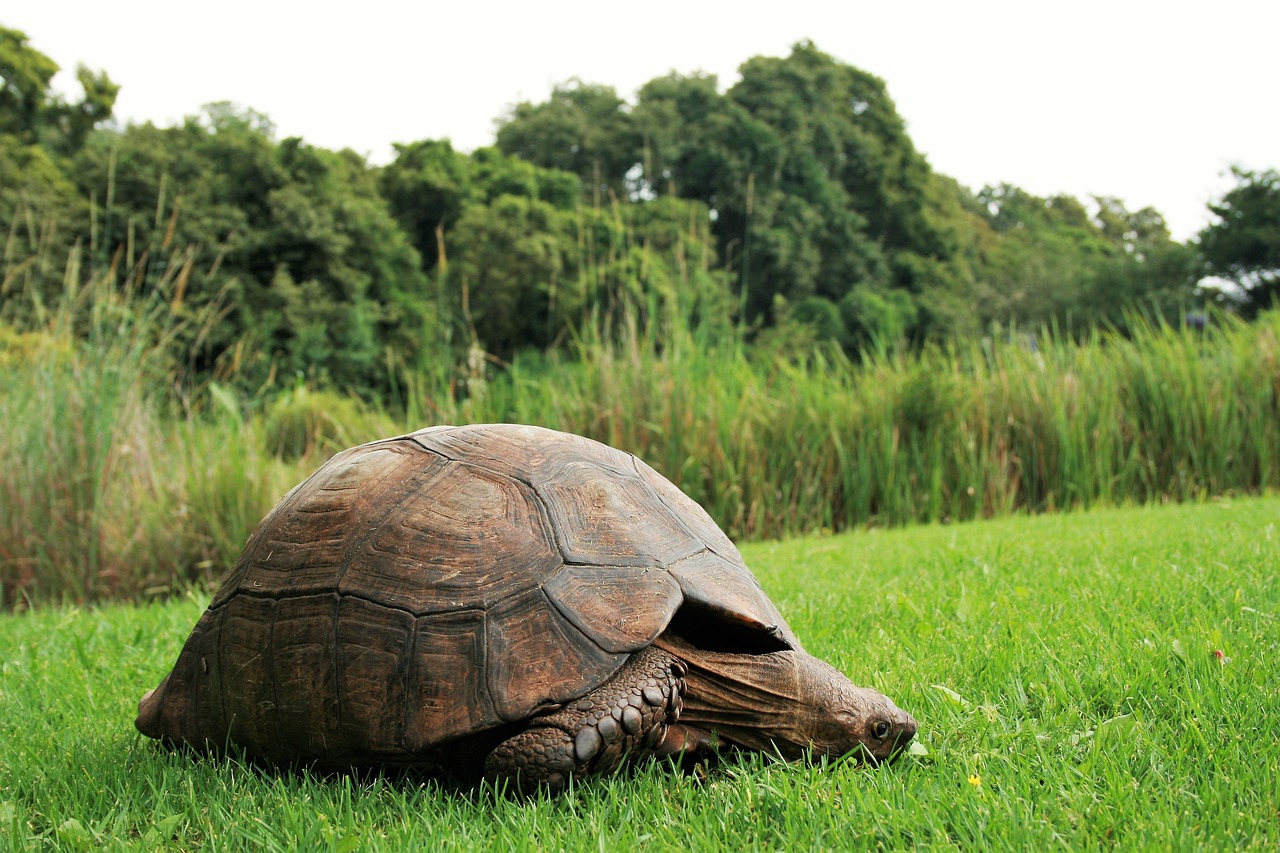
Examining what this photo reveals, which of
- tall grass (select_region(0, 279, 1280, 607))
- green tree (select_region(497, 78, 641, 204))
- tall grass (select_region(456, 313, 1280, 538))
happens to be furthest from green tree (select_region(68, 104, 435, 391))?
tall grass (select_region(456, 313, 1280, 538))

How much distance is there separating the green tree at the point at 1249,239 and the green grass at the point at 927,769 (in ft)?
135

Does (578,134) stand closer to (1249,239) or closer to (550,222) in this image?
(550,222)

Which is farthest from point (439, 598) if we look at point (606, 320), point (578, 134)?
point (578, 134)

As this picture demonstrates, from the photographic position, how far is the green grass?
1.77 metres

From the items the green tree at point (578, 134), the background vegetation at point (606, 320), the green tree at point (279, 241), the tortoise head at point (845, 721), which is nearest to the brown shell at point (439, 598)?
the tortoise head at point (845, 721)

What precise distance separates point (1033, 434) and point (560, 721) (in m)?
7.22

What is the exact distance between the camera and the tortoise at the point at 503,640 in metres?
1.99

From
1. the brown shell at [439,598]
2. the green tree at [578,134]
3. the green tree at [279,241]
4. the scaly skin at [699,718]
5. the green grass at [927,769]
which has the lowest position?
the green grass at [927,769]

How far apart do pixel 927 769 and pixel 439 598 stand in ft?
3.78

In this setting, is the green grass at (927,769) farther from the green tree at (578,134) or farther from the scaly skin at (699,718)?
the green tree at (578,134)

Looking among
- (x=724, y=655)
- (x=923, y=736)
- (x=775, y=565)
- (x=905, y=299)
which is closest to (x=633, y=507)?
(x=724, y=655)

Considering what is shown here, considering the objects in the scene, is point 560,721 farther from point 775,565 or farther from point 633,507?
point 775,565

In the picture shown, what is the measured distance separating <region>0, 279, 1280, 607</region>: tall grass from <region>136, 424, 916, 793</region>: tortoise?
14.9 ft

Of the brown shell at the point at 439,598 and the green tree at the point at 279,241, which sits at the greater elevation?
the green tree at the point at 279,241
